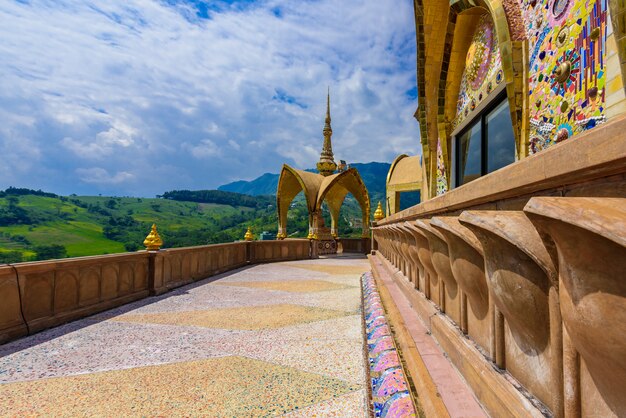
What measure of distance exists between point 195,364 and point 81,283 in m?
3.68

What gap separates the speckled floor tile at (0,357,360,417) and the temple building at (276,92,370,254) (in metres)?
15.7

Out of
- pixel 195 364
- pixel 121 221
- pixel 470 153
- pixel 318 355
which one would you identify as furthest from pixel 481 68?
pixel 121 221

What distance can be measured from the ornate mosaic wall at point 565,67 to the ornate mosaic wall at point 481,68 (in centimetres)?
117

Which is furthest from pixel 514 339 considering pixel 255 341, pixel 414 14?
pixel 414 14

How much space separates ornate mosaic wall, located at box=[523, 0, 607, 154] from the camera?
2349mm

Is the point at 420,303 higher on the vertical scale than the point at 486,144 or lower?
lower

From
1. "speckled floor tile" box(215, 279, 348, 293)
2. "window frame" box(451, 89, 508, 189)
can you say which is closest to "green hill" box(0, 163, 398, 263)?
"speckled floor tile" box(215, 279, 348, 293)

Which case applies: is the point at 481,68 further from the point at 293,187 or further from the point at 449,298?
the point at 293,187

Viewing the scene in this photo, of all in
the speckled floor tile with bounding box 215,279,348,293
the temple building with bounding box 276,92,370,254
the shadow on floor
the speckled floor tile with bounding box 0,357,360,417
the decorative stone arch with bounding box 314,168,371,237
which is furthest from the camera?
the decorative stone arch with bounding box 314,168,371,237

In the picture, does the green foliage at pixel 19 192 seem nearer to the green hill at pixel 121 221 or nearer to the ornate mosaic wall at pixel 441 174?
the green hill at pixel 121 221

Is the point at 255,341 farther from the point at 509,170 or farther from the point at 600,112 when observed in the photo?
the point at 600,112

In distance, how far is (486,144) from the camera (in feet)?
17.1

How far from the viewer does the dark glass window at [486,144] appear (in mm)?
4477

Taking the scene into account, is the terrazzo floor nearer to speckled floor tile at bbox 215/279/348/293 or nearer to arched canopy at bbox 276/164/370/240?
speckled floor tile at bbox 215/279/348/293
